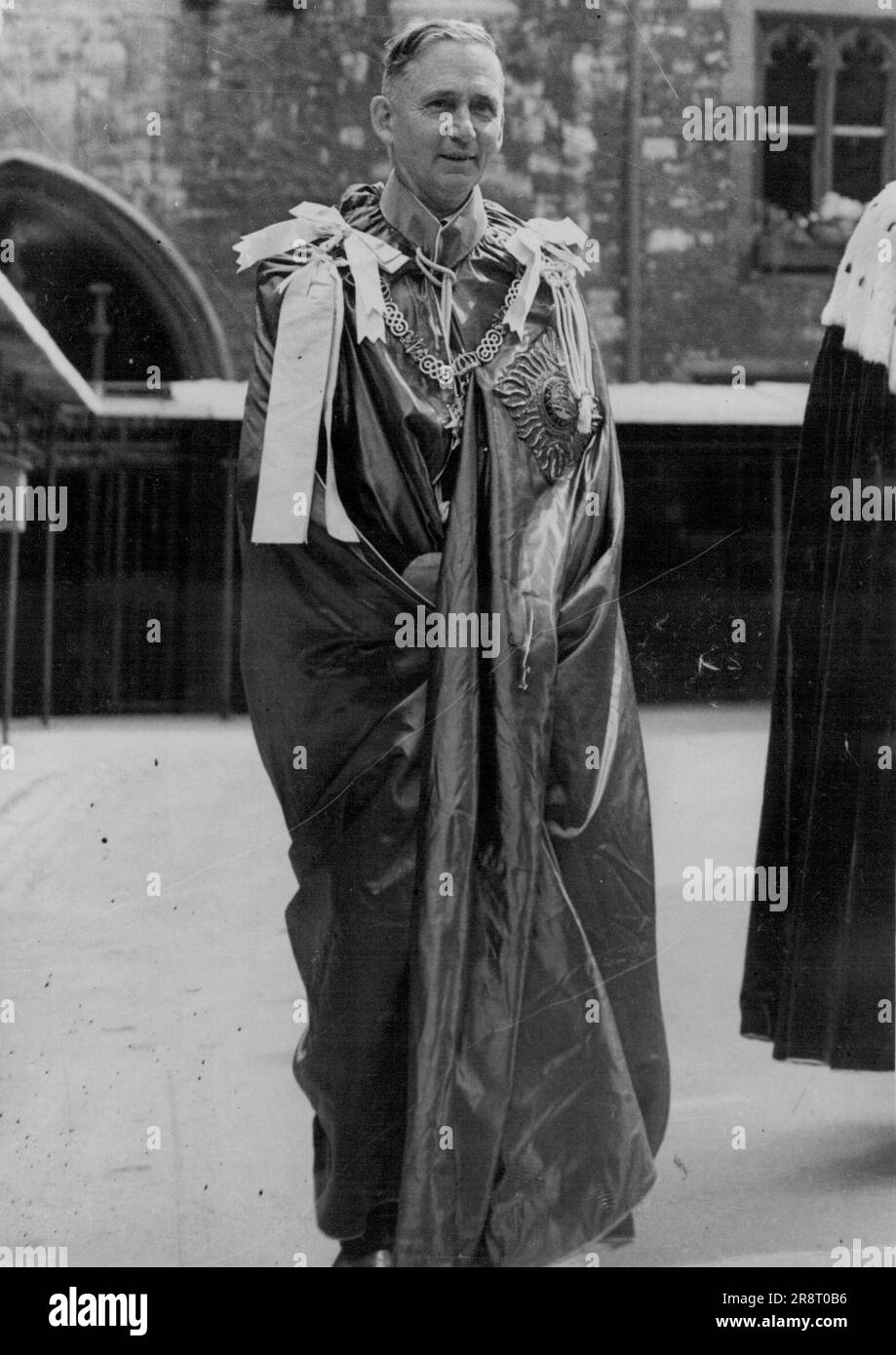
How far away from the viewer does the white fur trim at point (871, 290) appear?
3.38 meters

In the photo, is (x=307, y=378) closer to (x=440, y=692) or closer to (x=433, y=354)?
(x=433, y=354)

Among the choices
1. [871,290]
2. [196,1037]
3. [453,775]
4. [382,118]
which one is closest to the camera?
[453,775]

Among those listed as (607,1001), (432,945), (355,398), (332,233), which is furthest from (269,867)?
(332,233)

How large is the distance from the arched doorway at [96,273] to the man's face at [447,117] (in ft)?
1.67

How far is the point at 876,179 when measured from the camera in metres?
3.45

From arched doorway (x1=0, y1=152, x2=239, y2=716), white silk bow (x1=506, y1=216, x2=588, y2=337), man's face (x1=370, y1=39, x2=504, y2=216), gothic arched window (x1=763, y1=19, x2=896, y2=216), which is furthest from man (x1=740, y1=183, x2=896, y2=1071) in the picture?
arched doorway (x1=0, y1=152, x2=239, y2=716)

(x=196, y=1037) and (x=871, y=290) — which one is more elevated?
(x=871, y=290)

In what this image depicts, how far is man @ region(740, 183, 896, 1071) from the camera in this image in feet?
11.1

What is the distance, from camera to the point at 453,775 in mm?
2982

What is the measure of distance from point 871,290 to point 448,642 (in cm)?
118

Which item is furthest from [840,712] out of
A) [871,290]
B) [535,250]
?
[535,250]

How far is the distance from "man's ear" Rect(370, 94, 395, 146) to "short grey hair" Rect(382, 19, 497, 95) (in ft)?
0.06

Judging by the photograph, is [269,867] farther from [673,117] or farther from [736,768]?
[673,117]

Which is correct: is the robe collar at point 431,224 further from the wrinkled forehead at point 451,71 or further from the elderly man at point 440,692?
the wrinkled forehead at point 451,71
